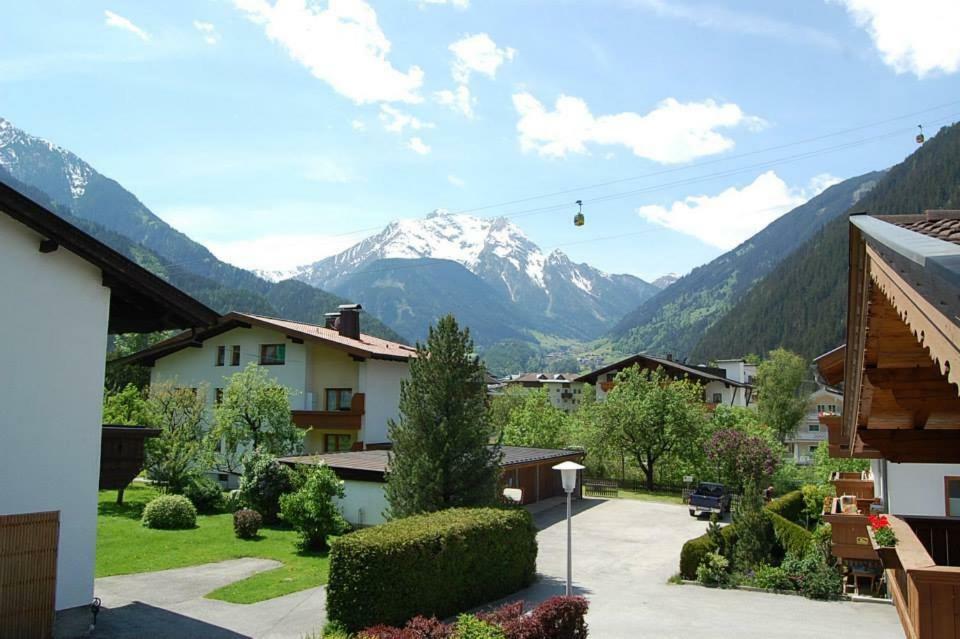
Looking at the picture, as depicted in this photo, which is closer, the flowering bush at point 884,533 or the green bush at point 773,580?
the flowering bush at point 884,533

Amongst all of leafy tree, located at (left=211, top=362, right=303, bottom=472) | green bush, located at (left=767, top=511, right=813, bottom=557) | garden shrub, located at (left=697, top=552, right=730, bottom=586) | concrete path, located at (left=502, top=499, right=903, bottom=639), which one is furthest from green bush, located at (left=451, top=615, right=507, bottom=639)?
leafy tree, located at (left=211, top=362, right=303, bottom=472)

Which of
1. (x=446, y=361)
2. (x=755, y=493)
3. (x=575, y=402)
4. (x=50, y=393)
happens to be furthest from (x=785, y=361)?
(x=50, y=393)

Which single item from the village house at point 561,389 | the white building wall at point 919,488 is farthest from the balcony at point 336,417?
the village house at point 561,389

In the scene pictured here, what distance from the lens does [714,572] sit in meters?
18.8

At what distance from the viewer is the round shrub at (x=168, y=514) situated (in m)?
23.9

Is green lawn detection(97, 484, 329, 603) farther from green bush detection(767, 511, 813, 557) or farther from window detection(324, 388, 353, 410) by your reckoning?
green bush detection(767, 511, 813, 557)

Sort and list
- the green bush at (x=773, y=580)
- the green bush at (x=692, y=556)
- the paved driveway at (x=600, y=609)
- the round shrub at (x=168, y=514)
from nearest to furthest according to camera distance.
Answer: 1. the paved driveway at (x=600, y=609)
2. the green bush at (x=773, y=580)
3. the green bush at (x=692, y=556)
4. the round shrub at (x=168, y=514)

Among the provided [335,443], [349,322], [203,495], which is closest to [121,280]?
[203,495]

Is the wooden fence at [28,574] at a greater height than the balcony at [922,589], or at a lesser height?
lesser

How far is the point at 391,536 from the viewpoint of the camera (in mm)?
13453

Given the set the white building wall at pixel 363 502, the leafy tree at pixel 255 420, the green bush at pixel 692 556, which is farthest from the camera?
the leafy tree at pixel 255 420

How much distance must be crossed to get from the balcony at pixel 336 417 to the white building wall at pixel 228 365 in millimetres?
885

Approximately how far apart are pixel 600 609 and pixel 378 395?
73.9 ft

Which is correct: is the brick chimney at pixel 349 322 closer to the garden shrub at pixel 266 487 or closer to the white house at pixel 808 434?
the garden shrub at pixel 266 487
